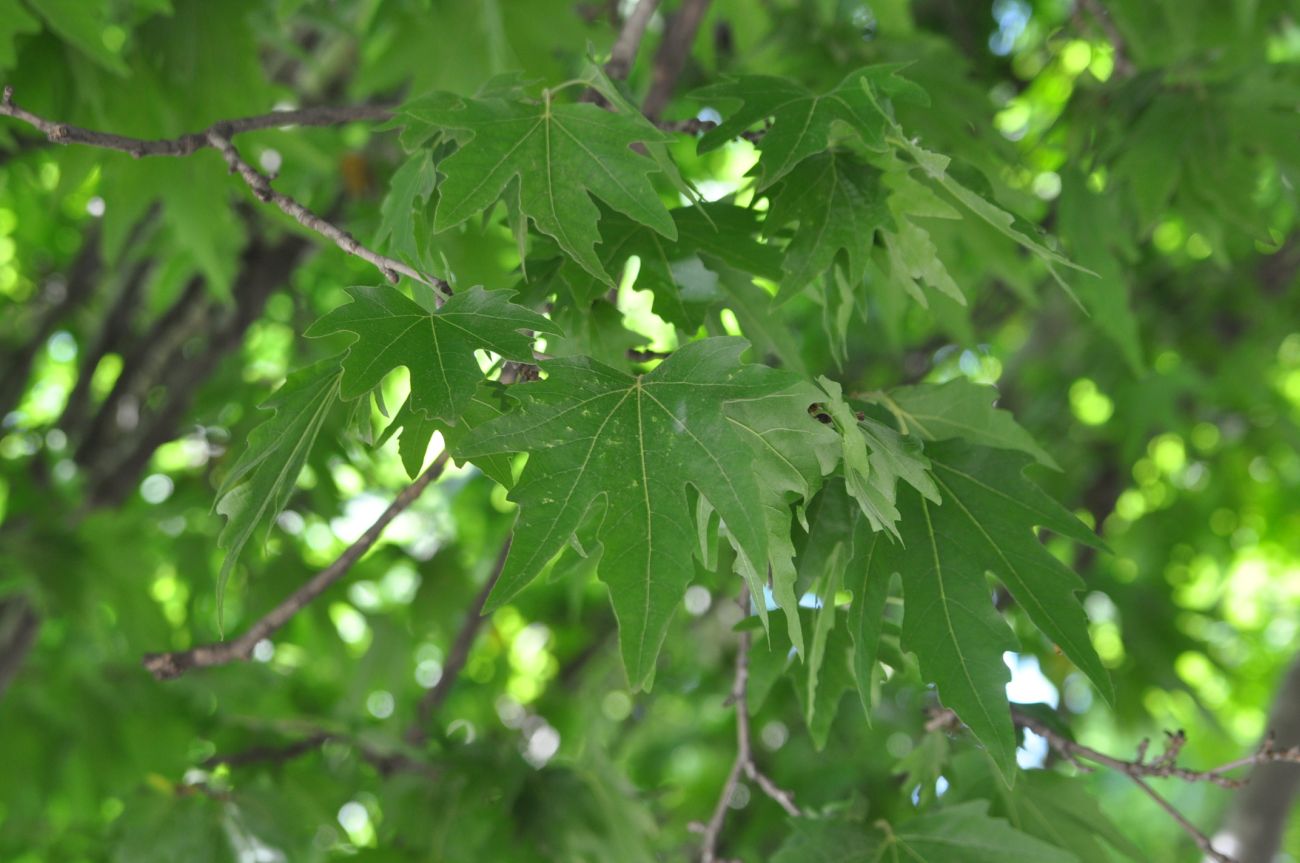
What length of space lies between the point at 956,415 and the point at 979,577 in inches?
7.3

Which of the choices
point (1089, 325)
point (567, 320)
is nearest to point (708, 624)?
point (1089, 325)

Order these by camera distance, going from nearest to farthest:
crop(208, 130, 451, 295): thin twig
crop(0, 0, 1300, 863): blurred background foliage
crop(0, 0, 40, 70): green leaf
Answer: crop(208, 130, 451, 295): thin twig < crop(0, 0, 40, 70): green leaf < crop(0, 0, 1300, 863): blurred background foliage

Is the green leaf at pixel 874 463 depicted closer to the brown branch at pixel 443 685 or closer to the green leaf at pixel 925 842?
the green leaf at pixel 925 842

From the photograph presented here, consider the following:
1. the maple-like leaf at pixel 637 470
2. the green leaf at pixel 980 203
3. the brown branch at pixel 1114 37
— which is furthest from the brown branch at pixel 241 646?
the brown branch at pixel 1114 37

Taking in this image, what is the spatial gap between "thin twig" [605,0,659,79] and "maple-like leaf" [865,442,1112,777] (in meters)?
0.55

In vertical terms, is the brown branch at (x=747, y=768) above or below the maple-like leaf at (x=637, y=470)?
below

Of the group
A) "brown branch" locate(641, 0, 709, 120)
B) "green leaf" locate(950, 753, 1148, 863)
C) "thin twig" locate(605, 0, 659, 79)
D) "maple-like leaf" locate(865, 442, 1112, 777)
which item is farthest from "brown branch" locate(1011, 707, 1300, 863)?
"brown branch" locate(641, 0, 709, 120)

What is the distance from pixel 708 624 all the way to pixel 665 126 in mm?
2049

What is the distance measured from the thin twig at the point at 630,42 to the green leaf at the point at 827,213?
1.00 ft

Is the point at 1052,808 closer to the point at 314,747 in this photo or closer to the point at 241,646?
the point at 241,646

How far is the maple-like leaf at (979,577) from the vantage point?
0.81 m

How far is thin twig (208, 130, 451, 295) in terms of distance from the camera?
32.8 inches

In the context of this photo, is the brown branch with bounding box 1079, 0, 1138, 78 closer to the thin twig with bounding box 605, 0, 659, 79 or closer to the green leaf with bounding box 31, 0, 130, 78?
the thin twig with bounding box 605, 0, 659, 79

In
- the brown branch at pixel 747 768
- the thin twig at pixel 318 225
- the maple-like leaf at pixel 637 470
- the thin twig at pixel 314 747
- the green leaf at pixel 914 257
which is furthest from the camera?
the thin twig at pixel 314 747
